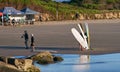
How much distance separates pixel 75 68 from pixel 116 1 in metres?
105

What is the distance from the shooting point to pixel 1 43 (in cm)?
4056

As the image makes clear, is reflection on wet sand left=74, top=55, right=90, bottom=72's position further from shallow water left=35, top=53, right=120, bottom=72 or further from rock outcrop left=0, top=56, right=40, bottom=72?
rock outcrop left=0, top=56, right=40, bottom=72

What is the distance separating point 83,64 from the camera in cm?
2684

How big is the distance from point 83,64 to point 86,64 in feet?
0.53

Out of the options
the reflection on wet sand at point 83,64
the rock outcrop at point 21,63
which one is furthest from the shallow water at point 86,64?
the rock outcrop at point 21,63

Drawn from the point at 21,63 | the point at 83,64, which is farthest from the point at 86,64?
the point at 21,63

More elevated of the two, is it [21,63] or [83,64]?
[21,63]

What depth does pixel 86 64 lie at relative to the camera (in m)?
26.9

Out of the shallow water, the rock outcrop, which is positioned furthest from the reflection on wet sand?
the rock outcrop

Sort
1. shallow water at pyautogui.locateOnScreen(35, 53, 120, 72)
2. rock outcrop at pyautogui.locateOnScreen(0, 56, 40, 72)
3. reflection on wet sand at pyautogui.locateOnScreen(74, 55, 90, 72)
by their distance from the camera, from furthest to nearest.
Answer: shallow water at pyautogui.locateOnScreen(35, 53, 120, 72) → reflection on wet sand at pyautogui.locateOnScreen(74, 55, 90, 72) → rock outcrop at pyautogui.locateOnScreen(0, 56, 40, 72)

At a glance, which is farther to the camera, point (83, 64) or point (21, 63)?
point (83, 64)

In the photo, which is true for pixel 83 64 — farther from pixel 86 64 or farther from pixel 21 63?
pixel 21 63

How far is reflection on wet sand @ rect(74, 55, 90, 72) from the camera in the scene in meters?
24.7

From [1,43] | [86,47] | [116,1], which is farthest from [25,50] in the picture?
[116,1]
